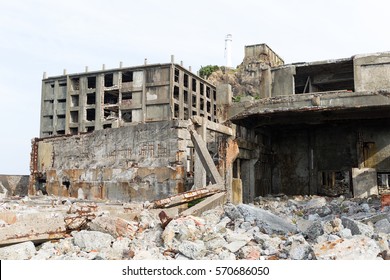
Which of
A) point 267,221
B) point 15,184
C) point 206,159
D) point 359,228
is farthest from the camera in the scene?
point 15,184

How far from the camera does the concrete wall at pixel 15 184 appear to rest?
19.4m

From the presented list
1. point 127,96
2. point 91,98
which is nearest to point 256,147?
point 127,96

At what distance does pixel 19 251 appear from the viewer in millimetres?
5367

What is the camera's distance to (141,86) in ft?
105

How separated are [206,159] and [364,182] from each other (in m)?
7.02

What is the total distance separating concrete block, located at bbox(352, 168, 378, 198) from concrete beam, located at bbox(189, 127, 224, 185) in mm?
6522

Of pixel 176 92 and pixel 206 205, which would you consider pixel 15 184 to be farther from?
pixel 176 92

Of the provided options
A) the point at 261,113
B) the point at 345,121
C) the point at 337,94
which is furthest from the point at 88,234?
the point at 345,121

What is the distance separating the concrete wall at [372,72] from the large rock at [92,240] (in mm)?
11454

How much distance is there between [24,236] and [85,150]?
895 centimetres

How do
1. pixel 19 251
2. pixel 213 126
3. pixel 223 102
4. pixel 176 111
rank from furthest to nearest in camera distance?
pixel 176 111, pixel 223 102, pixel 213 126, pixel 19 251

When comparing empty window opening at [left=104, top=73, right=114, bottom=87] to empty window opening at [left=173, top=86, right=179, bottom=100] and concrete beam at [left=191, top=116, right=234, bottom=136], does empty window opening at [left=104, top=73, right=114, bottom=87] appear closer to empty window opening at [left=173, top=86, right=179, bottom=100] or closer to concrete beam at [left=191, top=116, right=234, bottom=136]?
empty window opening at [left=173, top=86, right=179, bottom=100]

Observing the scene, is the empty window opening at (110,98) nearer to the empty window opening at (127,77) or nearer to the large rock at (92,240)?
the empty window opening at (127,77)

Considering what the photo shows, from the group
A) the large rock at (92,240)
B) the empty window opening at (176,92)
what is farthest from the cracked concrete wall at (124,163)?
the empty window opening at (176,92)
